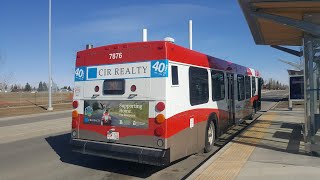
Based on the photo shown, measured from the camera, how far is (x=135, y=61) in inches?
319

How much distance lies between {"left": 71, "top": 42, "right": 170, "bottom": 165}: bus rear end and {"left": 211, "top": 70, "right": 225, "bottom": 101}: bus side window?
326 centimetres

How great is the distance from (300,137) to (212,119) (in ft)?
10.6

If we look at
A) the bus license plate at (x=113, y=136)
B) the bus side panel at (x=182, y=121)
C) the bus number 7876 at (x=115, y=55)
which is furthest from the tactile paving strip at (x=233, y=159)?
the bus number 7876 at (x=115, y=55)

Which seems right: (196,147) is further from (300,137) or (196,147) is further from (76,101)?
(300,137)

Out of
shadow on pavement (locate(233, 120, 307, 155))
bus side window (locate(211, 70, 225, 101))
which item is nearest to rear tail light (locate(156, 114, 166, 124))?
bus side window (locate(211, 70, 225, 101))

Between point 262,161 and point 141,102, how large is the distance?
2876 millimetres

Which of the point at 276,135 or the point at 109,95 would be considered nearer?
the point at 109,95

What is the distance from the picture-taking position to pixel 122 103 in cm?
825

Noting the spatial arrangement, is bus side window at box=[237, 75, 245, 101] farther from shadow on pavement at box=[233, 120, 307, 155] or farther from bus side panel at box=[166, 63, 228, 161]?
bus side panel at box=[166, 63, 228, 161]

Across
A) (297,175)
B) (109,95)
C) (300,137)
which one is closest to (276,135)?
(300,137)

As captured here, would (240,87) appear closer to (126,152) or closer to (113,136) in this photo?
(113,136)

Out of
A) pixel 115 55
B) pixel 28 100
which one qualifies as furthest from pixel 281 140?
pixel 28 100

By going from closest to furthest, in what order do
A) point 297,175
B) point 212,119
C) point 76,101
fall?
point 297,175
point 76,101
point 212,119

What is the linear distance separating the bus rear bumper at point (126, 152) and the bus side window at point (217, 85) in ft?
12.1
